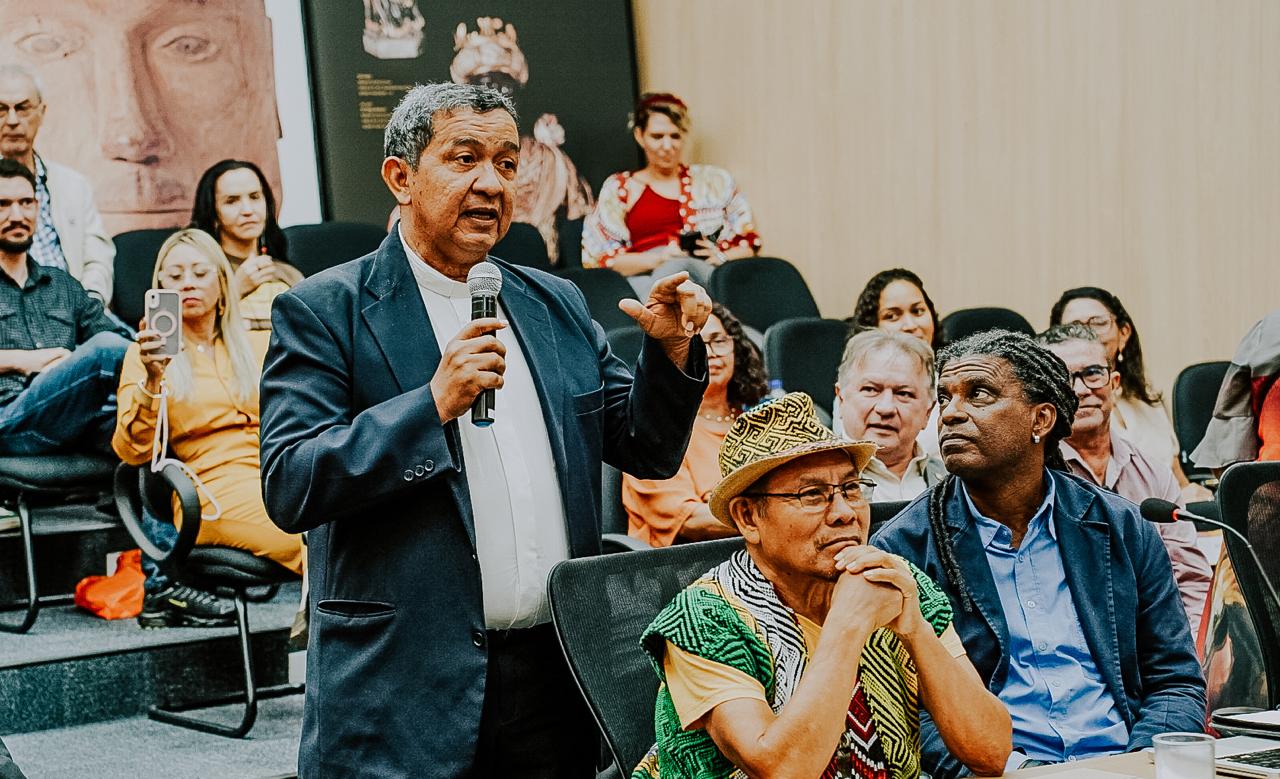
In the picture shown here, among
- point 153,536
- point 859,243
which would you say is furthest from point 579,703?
point 859,243

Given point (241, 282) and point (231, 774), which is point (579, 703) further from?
point (241, 282)

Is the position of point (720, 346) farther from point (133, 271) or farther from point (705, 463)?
point (133, 271)

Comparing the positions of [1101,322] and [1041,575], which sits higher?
[1101,322]

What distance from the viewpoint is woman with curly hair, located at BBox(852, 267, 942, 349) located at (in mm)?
4969

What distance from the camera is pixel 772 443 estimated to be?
1.88 m

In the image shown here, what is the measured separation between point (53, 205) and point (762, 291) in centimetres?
279

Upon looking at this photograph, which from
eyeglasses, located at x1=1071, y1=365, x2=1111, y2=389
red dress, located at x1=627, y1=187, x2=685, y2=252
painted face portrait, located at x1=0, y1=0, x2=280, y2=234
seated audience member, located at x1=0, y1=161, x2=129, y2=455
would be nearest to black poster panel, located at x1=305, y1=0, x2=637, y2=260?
painted face portrait, located at x1=0, y1=0, x2=280, y2=234

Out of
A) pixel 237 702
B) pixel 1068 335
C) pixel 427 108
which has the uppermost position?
pixel 427 108

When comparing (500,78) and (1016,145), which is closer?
(1016,145)

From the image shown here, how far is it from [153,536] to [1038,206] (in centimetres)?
362

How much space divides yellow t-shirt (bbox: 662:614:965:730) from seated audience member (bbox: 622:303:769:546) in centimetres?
136

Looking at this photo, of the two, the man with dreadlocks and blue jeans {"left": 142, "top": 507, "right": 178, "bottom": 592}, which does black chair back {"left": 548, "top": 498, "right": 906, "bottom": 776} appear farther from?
blue jeans {"left": 142, "top": 507, "right": 178, "bottom": 592}

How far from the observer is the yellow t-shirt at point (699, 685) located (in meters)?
1.76

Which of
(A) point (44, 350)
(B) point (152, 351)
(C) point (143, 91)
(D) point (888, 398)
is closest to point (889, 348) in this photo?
(D) point (888, 398)
